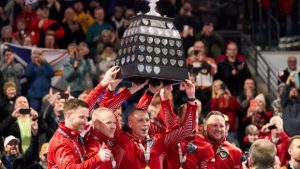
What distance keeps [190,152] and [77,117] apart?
5.64 feet

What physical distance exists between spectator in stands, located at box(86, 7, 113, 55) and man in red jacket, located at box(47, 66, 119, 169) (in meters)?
9.21

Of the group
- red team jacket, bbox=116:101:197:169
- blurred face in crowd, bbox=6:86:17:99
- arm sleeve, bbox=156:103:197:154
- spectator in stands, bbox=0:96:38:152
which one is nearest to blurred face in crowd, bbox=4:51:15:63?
blurred face in crowd, bbox=6:86:17:99

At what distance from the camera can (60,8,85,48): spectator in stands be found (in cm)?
2103

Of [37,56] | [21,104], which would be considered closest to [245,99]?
[37,56]

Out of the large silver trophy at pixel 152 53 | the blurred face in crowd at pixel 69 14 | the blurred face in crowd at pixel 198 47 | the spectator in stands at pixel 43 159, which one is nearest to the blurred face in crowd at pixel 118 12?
the blurred face in crowd at pixel 69 14

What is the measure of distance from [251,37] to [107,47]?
429 cm

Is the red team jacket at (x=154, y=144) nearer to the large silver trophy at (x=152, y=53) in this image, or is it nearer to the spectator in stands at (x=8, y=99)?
the large silver trophy at (x=152, y=53)

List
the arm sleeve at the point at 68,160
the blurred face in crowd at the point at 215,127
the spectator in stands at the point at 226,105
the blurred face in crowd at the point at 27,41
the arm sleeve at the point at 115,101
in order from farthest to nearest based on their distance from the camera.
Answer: the blurred face in crowd at the point at 27,41 → the spectator in stands at the point at 226,105 → the blurred face in crowd at the point at 215,127 → the arm sleeve at the point at 115,101 → the arm sleeve at the point at 68,160

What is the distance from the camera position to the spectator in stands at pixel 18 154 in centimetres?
1478

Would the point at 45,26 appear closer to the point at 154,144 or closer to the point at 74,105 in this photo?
the point at 154,144

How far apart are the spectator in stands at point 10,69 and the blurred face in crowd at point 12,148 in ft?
13.4

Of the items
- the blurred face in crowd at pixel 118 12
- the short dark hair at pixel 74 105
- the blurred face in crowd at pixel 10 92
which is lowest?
the blurred face in crowd at pixel 10 92

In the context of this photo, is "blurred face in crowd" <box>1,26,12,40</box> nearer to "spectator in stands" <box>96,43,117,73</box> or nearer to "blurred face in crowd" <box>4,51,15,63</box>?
"blurred face in crowd" <box>4,51,15,63</box>

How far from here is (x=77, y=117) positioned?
11.4m
